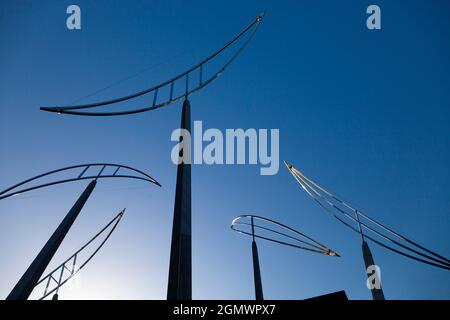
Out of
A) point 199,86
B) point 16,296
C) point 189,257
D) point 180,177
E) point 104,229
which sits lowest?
point 16,296

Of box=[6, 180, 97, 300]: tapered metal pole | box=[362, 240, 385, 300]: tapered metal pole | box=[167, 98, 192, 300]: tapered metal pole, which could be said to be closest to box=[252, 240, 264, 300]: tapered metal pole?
box=[362, 240, 385, 300]: tapered metal pole

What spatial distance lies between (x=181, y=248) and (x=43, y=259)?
36.7ft

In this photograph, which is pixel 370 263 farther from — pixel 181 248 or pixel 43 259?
pixel 43 259

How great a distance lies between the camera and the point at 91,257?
1420 inches

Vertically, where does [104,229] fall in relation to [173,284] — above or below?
above

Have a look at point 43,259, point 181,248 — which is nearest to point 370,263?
point 181,248

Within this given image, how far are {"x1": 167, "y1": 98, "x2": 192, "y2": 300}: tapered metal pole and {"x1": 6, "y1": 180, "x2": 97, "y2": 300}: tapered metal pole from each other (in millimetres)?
9796

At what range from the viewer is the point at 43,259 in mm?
12945

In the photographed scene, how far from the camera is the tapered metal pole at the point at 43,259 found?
11406 millimetres

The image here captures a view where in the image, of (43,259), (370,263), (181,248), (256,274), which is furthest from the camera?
(256,274)
